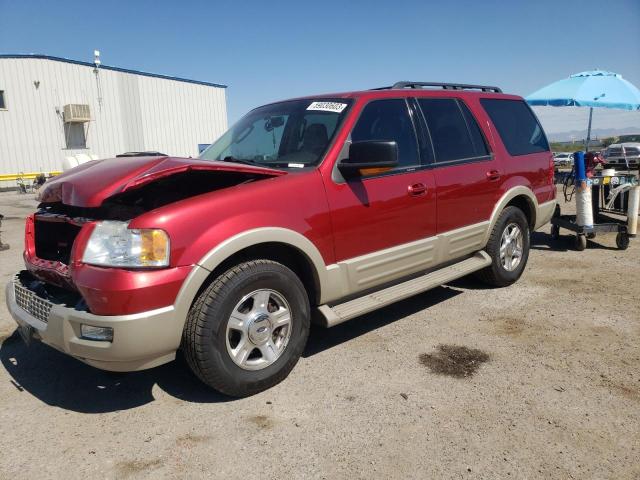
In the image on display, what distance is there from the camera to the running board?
3.36m

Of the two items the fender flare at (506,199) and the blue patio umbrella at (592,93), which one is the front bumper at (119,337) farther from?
the blue patio umbrella at (592,93)

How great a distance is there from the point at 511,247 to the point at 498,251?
35 cm

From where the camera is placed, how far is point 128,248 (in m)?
2.57

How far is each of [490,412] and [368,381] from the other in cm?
78

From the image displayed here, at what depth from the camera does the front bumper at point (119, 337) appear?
251 cm

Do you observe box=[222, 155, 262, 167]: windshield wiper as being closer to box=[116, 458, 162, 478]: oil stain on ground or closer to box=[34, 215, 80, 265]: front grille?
box=[34, 215, 80, 265]: front grille

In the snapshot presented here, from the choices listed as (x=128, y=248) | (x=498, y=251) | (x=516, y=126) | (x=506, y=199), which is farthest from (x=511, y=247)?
(x=128, y=248)

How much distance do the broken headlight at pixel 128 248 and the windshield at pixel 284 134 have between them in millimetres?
1233

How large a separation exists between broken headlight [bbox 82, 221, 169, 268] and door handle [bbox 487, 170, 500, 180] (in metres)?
3.17

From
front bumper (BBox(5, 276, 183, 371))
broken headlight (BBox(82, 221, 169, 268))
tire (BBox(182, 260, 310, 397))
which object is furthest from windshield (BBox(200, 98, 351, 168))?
Answer: front bumper (BBox(5, 276, 183, 371))

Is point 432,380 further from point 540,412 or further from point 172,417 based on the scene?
point 172,417

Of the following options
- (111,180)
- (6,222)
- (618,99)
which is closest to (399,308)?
(111,180)

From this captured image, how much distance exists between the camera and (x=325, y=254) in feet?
10.8

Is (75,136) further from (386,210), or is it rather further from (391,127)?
(386,210)
